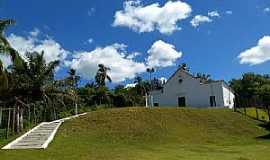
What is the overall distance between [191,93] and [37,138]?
33.9m

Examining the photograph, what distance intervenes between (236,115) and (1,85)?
25735 mm

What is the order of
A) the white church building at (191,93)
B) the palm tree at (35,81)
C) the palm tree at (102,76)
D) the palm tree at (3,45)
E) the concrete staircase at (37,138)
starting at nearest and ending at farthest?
the concrete staircase at (37,138), the palm tree at (3,45), the palm tree at (35,81), the white church building at (191,93), the palm tree at (102,76)

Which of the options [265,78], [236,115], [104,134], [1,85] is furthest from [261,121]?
[265,78]

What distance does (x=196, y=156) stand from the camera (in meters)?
19.5

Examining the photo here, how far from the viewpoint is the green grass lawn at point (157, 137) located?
1927 centimetres

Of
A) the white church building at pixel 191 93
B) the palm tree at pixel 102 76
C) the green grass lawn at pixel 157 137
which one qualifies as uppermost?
the palm tree at pixel 102 76

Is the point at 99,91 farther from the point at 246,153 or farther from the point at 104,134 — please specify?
the point at 246,153

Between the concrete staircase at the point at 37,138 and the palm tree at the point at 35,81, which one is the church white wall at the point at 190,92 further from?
the concrete staircase at the point at 37,138

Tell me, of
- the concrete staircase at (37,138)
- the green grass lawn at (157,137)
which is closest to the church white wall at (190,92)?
the green grass lawn at (157,137)

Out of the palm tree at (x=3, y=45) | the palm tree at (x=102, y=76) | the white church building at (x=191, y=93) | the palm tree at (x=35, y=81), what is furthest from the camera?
the palm tree at (x=102, y=76)

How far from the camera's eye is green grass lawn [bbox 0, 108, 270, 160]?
19266 mm

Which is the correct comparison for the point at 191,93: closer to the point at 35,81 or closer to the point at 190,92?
the point at 190,92

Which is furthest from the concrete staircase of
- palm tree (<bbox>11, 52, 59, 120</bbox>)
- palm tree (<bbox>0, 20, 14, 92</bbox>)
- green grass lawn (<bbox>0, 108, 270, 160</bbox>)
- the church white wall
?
the church white wall

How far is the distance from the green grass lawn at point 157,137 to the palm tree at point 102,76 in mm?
43336
